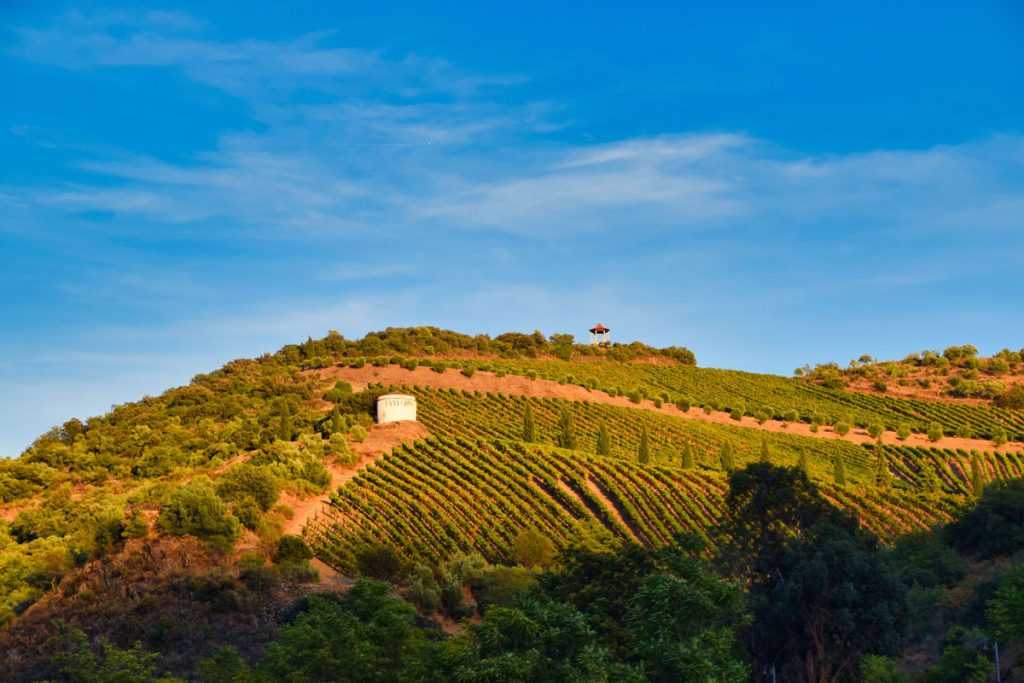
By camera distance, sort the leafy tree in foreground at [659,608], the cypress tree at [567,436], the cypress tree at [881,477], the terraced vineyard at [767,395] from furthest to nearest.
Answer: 1. the terraced vineyard at [767,395]
2. the cypress tree at [567,436]
3. the cypress tree at [881,477]
4. the leafy tree in foreground at [659,608]

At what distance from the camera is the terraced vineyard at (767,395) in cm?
8694

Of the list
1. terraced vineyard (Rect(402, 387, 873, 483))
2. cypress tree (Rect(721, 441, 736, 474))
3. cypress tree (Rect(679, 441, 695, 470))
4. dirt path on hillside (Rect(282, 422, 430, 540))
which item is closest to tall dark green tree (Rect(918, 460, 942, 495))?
terraced vineyard (Rect(402, 387, 873, 483))

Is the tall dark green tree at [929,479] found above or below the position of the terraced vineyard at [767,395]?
below

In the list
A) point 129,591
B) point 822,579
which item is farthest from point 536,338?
point 822,579

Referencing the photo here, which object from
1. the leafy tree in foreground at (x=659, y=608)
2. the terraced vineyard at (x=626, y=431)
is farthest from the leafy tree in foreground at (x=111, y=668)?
the terraced vineyard at (x=626, y=431)

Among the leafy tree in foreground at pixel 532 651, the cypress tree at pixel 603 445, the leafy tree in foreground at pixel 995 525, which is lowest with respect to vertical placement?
the leafy tree in foreground at pixel 532 651

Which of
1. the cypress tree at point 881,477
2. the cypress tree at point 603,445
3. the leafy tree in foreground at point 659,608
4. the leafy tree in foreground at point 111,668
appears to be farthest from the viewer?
the cypress tree at point 603,445

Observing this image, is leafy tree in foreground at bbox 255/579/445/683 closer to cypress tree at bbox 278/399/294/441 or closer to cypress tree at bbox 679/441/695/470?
cypress tree at bbox 679/441/695/470

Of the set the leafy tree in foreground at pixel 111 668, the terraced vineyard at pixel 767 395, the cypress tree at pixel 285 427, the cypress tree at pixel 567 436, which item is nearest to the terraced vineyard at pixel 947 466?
the terraced vineyard at pixel 767 395

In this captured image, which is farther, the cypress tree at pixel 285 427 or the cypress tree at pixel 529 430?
the cypress tree at pixel 285 427

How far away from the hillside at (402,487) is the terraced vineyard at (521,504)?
0.49ft

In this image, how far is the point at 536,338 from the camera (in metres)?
122

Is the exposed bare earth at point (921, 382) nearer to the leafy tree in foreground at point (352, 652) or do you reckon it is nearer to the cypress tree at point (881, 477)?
the cypress tree at point (881, 477)

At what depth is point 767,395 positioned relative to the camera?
325 feet
